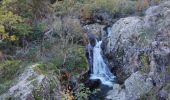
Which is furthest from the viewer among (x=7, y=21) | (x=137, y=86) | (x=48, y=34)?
(x=48, y=34)

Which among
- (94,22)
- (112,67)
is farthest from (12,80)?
(94,22)

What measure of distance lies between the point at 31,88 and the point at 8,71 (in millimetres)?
1694

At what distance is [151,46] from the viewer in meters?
12.6

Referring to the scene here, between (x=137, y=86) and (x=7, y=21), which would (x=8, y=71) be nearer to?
(x=7, y=21)

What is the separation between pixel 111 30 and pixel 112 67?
199 cm

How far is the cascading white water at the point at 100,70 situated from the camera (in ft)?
47.7

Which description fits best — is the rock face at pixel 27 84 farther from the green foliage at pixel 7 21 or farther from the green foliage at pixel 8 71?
the green foliage at pixel 7 21

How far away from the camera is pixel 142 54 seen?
42.9 ft

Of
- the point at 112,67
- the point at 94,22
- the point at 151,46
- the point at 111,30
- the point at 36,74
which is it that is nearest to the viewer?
the point at 36,74

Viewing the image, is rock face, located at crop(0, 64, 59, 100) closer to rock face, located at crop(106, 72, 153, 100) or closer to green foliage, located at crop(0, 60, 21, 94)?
green foliage, located at crop(0, 60, 21, 94)

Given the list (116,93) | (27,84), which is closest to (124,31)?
(116,93)

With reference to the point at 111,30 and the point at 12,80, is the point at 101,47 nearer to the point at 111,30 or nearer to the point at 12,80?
the point at 111,30

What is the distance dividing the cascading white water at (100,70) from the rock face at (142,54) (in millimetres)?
295

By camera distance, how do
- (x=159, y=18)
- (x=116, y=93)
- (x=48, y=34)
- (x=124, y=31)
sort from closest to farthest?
(x=116, y=93)
(x=159, y=18)
(x=124, y=31)
(x=48, y=34)
